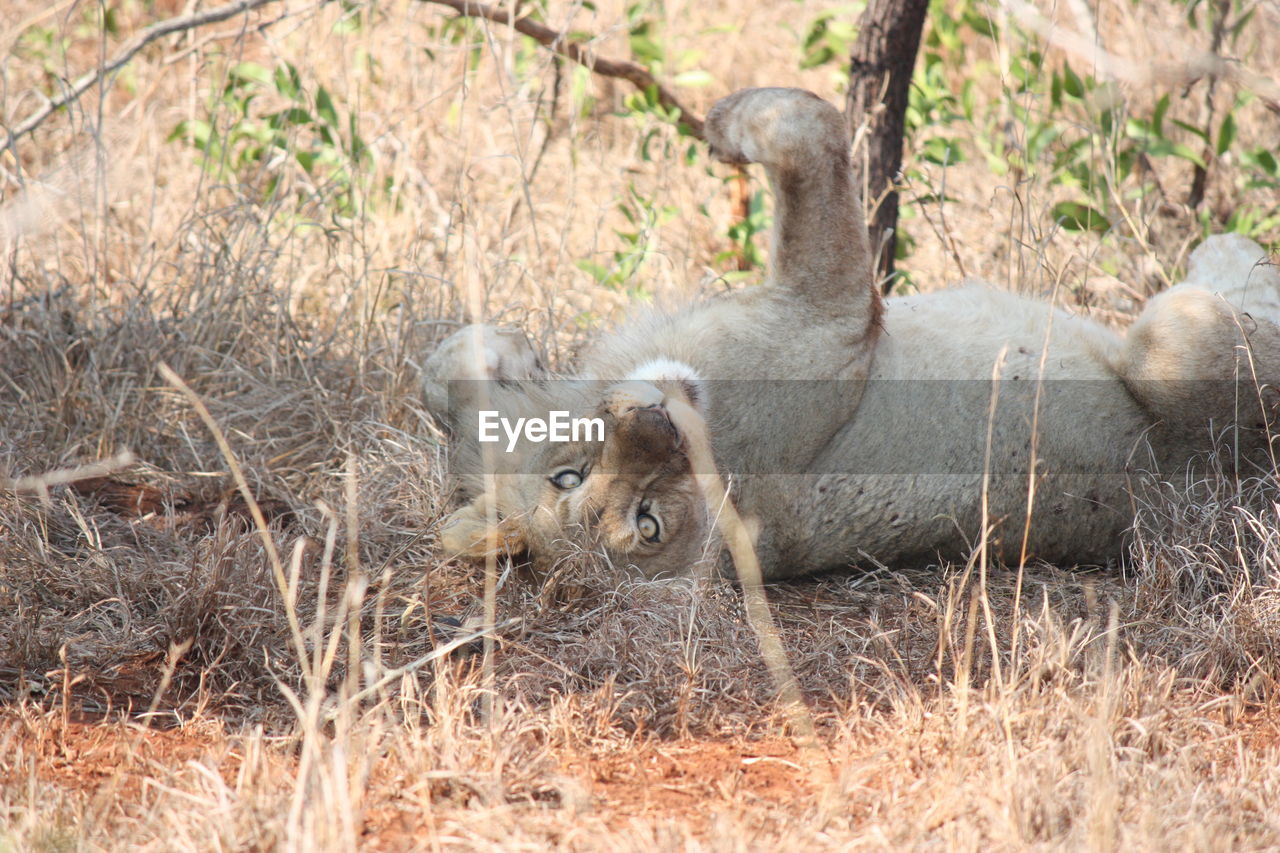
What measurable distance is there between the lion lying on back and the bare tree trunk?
1.01 meters

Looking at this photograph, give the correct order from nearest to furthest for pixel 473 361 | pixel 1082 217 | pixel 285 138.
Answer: pixel 473 361 → pixel 1082 217 → pixel 285 138

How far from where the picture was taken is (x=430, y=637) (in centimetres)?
281

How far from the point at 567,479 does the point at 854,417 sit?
31.5 inches

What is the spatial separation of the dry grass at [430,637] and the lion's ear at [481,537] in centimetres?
10

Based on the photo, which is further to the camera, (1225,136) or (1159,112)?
(1225,136)

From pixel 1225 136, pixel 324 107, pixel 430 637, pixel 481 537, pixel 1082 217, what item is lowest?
pixel 430 637

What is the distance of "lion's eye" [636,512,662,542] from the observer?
10.8ft

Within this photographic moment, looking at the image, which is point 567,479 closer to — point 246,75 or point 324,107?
point 324,107

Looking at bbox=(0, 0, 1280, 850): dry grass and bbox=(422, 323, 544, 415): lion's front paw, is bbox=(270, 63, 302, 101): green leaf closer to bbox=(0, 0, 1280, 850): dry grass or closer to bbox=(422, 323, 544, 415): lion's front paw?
bbox=(0, 0, 1280, 850): dry grass

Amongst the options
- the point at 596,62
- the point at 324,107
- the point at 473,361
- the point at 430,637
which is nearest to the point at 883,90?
the point at 596,62

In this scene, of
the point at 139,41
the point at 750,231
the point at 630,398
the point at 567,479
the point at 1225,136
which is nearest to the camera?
the point at 630,398

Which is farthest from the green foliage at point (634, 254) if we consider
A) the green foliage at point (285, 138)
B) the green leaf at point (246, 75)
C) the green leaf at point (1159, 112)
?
the green leaf at point (1159, 112)

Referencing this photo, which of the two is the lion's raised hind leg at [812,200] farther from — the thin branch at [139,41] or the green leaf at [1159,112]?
the thin branch at [139,41]

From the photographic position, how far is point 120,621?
3070 mm
